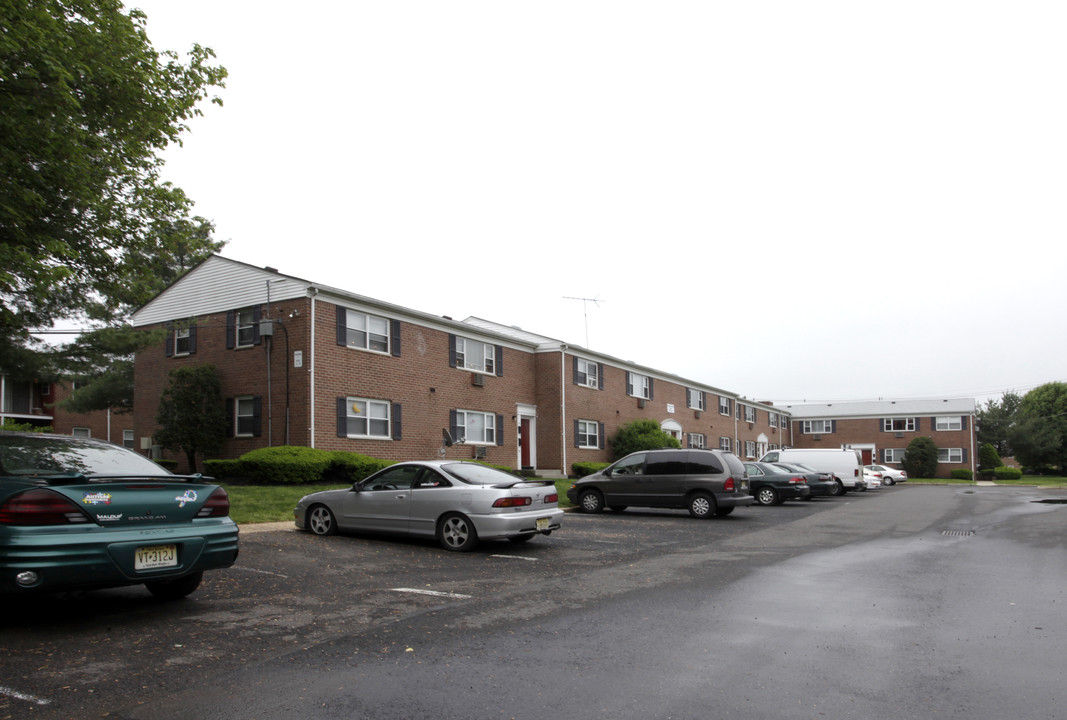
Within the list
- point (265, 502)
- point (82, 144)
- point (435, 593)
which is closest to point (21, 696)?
point (435, 593)

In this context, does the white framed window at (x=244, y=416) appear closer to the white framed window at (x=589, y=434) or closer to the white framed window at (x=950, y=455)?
the white framed window at (x=589, y=434)

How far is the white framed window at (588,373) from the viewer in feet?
113

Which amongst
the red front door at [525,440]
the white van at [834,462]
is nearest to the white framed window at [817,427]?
the white van at [834,462]

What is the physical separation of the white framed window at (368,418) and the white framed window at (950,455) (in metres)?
56.6

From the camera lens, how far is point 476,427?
28.5 meters

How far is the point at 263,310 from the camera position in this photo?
2291 centimetres

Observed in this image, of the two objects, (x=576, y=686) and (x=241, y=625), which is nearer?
(x=576, y=686)

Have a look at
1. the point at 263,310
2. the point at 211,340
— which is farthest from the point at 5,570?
the point at 211,340

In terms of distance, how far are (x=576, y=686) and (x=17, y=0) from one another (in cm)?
1042

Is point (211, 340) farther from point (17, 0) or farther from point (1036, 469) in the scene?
point (1036, 469)

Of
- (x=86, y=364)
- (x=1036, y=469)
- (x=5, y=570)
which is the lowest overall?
(x=1036, y=469)

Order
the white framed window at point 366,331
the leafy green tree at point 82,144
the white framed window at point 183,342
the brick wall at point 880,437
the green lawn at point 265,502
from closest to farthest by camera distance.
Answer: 1. the leafy green tree at point 82,144
2. the green lawn at point 265,502
3. the white framed window at point 366,331
4. the white framed window at point 183,342
5. the brick wall at point 880,437

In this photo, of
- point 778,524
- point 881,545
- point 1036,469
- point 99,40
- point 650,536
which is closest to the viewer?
point 99,40

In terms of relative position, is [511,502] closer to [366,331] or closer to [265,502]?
[265,502]
